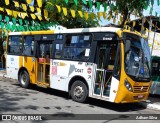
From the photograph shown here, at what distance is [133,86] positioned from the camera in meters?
10.4

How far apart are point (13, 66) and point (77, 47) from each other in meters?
5.08

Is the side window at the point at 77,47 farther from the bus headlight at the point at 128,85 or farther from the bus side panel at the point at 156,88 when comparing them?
the bus side panel at the point at 156,88

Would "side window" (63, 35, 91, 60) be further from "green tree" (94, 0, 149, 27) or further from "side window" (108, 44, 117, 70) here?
"green tree" (94, 0, 149, 27)

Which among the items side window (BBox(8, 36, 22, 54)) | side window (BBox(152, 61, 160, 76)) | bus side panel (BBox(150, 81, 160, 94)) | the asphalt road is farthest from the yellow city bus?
side window (BBox(152, 61, 160, 76))

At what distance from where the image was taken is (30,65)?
14.3 m

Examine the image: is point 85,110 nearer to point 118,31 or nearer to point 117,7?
point 118,31

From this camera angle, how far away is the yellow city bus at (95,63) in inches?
405

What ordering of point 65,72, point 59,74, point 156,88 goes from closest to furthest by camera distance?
point 65,72 < point 59,74 < point 156,88

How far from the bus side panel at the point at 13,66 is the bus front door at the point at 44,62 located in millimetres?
1900

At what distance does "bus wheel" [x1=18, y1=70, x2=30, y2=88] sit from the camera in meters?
14.5

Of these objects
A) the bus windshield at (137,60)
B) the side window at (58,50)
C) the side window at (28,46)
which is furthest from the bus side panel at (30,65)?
the bus windshield at (137,60)

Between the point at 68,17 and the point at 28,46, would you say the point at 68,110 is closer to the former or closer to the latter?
→ the point at 28,46

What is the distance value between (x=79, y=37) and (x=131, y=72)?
2628 mm

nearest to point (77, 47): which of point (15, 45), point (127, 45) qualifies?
point (127, 45)
